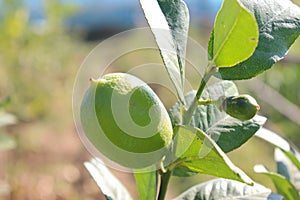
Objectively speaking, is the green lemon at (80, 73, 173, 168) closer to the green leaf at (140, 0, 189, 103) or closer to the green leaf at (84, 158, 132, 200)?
the green leaf at (140, 0, 189, 103)

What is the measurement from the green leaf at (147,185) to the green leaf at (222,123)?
0.08 m

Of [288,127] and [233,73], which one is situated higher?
[233,73]

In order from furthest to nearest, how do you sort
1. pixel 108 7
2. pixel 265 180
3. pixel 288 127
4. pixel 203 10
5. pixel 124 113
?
1. pixel 108 7
2. pixel 203 10
3. pixel 288 127
4. pixel 265 180
5. pixel 124 113

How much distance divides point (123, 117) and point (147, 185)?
0.50 feet

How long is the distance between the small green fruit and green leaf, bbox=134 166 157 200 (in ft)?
0.47

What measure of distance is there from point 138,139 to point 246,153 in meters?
2.17

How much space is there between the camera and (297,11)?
0.43m

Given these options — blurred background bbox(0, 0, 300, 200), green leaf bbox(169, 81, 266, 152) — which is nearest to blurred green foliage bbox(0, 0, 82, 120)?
blurred background bbox(0, 0, 300, 200)

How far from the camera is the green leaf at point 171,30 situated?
1.30 ft

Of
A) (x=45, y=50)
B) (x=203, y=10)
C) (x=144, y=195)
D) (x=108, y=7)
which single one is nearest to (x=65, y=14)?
(x=45, y=50)

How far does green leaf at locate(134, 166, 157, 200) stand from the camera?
513mm

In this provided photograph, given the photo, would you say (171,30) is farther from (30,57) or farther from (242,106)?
(30,57)

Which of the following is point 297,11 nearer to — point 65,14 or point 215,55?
point 215,55

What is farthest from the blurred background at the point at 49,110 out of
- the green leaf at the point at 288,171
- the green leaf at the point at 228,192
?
the green leaf at the point at 228,192
